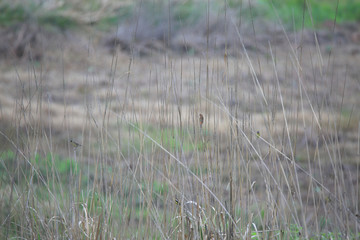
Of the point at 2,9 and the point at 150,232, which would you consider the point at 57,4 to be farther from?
the point at 150,232

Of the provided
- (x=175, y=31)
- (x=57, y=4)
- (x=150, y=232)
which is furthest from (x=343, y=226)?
(x=57, y=4)

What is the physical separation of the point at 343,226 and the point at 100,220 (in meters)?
0.79

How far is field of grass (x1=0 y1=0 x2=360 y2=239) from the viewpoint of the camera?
1305mm

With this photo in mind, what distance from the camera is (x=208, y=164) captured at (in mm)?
1338

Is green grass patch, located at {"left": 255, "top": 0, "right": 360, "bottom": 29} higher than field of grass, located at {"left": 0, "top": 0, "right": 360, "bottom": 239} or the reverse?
higher

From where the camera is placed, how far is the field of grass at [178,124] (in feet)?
4.28

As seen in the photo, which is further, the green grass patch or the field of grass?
the green grass patch

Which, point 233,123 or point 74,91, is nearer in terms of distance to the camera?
point 233,123

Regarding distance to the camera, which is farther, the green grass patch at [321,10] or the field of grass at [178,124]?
the green grass patch at [321,10]

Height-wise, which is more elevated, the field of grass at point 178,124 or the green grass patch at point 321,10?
the green grass patch at point 321,10

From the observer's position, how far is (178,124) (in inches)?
58.9

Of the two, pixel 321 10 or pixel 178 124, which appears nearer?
pixel 178 124

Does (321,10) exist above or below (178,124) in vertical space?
above

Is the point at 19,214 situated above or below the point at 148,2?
below
